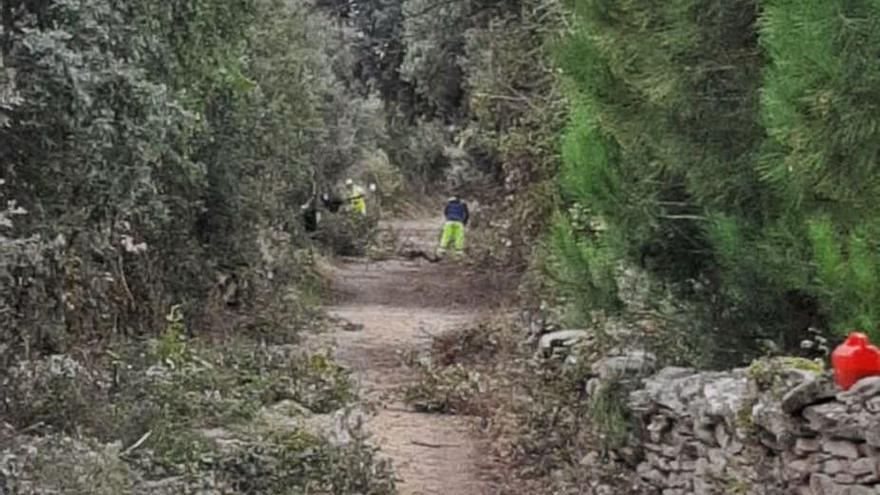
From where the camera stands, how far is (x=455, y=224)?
2300cm

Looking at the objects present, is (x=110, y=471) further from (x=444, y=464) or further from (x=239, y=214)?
(x=239, y=214)

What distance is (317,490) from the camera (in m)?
7.76

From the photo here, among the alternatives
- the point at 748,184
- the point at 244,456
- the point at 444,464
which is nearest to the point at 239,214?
the point at 444,464

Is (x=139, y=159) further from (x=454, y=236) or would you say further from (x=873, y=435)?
(x=454, y=236)

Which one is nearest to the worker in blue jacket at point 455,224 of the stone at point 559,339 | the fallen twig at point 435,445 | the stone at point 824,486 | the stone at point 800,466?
the stone at point 559,339

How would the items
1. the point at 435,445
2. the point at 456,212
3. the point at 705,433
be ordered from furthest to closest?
the point at 456,212 → the point at 435,445 → the point at 705,433

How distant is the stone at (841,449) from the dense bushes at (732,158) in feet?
1.82

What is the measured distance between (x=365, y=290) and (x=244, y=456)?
12.8 metres

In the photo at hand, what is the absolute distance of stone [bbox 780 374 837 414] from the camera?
5.29 meters

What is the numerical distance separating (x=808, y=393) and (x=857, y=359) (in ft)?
1.09

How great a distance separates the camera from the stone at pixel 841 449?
5.09m

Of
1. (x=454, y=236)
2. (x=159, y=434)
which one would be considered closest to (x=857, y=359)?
(x=159, y=434)

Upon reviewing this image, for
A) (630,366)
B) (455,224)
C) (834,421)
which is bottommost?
(455,224)

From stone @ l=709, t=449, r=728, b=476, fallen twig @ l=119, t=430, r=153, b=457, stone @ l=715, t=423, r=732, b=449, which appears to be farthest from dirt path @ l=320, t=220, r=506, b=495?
stone @ l=715, t=423, r=732, b=449
